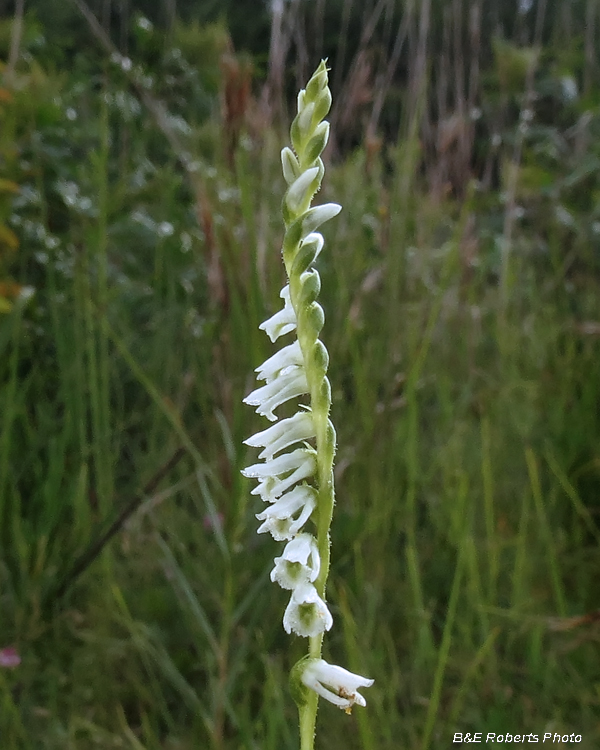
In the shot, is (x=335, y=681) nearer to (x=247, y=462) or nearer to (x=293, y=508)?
(x=293, y=508)

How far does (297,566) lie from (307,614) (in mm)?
21

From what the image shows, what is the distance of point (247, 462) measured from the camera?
90cm

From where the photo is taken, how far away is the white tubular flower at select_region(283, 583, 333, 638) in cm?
33

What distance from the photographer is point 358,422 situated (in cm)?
137

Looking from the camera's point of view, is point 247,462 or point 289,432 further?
point 247,462

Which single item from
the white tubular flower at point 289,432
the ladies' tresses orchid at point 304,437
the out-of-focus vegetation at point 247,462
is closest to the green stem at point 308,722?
the ladies' tresses orchid at point 304,437

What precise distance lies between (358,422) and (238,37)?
5.37 m

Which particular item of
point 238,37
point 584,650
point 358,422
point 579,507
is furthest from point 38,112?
point 238,37

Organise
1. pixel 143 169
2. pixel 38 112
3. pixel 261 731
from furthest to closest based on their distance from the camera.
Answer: pixel 143 169
pixel 38 112
pixel 261 731

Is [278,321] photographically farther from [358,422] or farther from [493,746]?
[358,422]

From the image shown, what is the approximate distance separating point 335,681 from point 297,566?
5 cm

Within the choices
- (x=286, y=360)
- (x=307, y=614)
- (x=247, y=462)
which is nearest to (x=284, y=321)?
(x=286, y=360)

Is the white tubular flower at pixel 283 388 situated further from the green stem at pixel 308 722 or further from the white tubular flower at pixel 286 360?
the green stem at pixel 308 722

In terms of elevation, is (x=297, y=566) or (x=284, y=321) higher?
(x=284, y=321)
